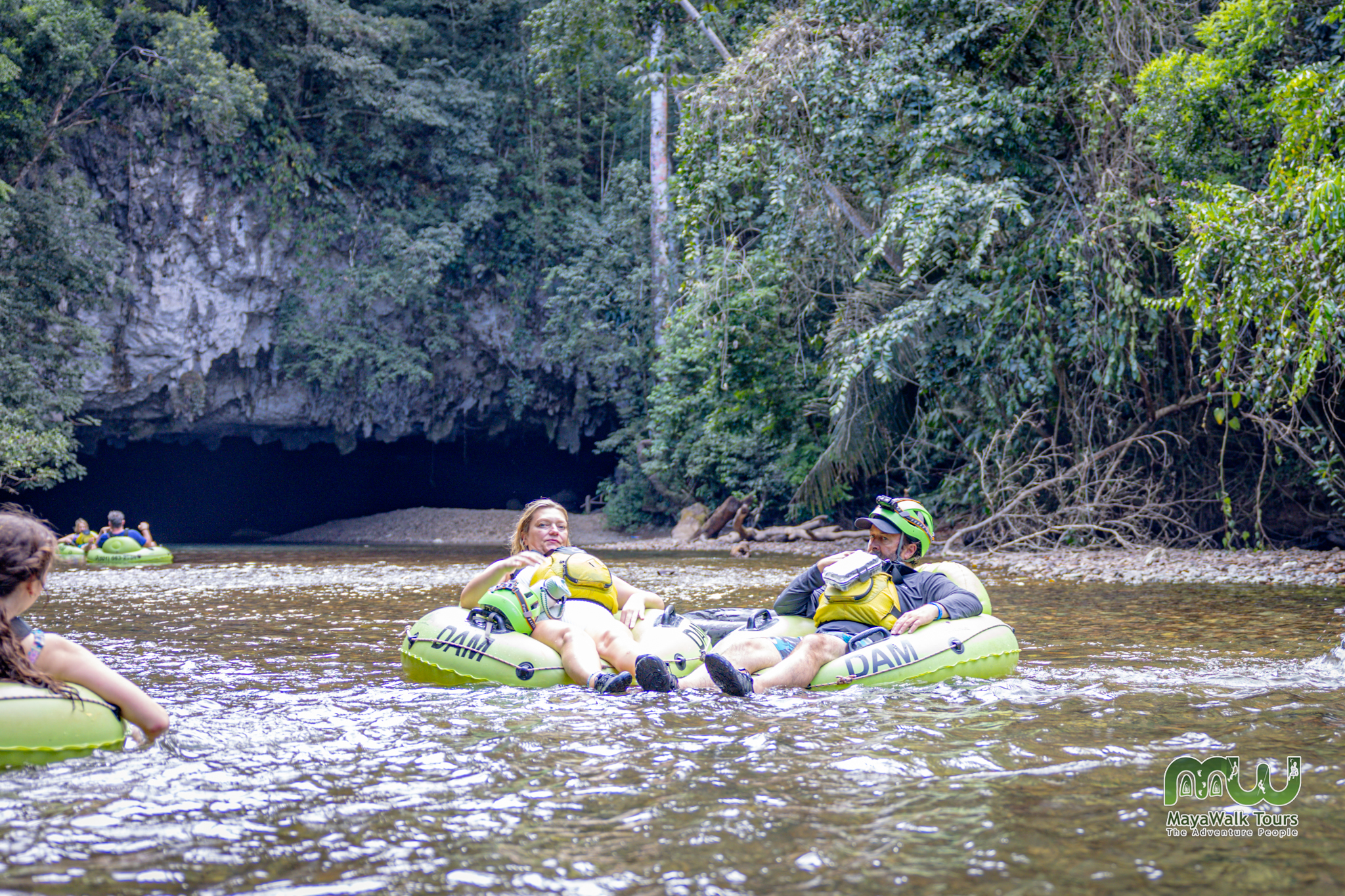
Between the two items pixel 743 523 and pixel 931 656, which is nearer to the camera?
pixel 931 656

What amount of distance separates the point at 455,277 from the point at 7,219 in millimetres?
9505

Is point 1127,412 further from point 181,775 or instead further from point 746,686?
point 181,775

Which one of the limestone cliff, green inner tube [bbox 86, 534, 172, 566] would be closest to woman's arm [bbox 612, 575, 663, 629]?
green inner tube [bbox 86, 534, 172, 566]

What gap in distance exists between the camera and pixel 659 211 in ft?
73.9

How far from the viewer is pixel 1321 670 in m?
4.77

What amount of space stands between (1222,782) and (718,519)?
1670 cm

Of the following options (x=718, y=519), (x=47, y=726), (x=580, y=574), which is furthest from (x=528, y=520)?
(x=718, y=519)

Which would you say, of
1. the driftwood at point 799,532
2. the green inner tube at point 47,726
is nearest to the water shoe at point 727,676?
the green inner tube at point 47,726

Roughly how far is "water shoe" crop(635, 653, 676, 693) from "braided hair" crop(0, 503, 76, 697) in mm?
2087

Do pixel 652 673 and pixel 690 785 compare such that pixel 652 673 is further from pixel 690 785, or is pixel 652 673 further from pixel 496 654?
pixel 690 785

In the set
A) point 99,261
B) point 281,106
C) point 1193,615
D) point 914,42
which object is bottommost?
point 1193,615

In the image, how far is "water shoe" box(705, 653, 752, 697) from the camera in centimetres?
425

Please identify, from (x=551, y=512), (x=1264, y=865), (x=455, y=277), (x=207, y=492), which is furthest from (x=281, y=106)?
(x=1264, y=865)
